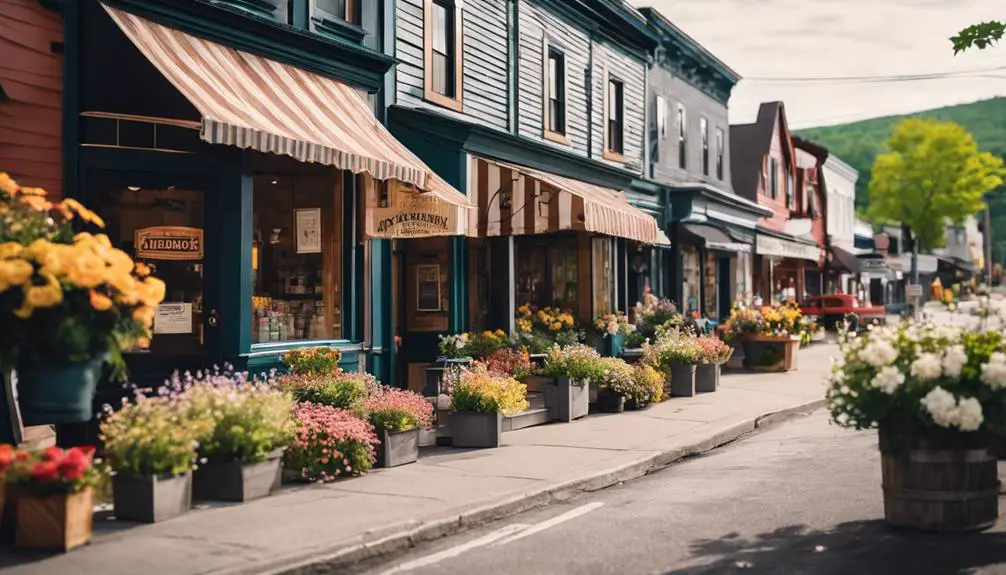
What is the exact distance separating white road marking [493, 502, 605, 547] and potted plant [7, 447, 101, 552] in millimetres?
2897

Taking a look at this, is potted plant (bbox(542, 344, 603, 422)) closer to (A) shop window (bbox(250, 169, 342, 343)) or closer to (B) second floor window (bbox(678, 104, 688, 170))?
(A) shop window (bbox(250, 169, 342, 343))

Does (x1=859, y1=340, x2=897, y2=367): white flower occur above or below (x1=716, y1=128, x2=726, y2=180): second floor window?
below

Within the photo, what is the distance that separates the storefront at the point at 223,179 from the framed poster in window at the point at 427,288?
2804 mm

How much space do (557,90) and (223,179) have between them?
11233mm

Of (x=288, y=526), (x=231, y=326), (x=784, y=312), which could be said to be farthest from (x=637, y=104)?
(x=288, y=526)

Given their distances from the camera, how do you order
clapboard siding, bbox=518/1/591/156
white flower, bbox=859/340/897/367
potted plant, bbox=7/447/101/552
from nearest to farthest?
potted plant, bbox=7/447/101/552 < white flower, bbox=859/340/897/367 < clapboard siding, bbox=518/1/591/156

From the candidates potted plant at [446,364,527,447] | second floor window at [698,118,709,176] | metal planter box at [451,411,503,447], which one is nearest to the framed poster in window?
potted plant at [446,364,527,447]

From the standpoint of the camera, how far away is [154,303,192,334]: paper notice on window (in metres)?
11.2

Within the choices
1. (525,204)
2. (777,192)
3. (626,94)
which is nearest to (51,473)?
(525,204)

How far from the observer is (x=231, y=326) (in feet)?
37.2

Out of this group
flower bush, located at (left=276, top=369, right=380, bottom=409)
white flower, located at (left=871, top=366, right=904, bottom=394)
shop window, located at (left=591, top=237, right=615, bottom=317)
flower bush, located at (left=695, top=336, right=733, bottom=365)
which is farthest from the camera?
→ shop window, located at (left=591, top=237, right=615, bottom=317)

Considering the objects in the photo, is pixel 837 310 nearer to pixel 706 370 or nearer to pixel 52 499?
pixel 706 370

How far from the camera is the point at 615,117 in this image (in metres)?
24.6

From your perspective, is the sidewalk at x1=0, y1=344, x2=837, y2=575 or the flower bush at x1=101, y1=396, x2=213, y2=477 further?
the flower bush at x1=101, y1=396, x2=213, y2=477
